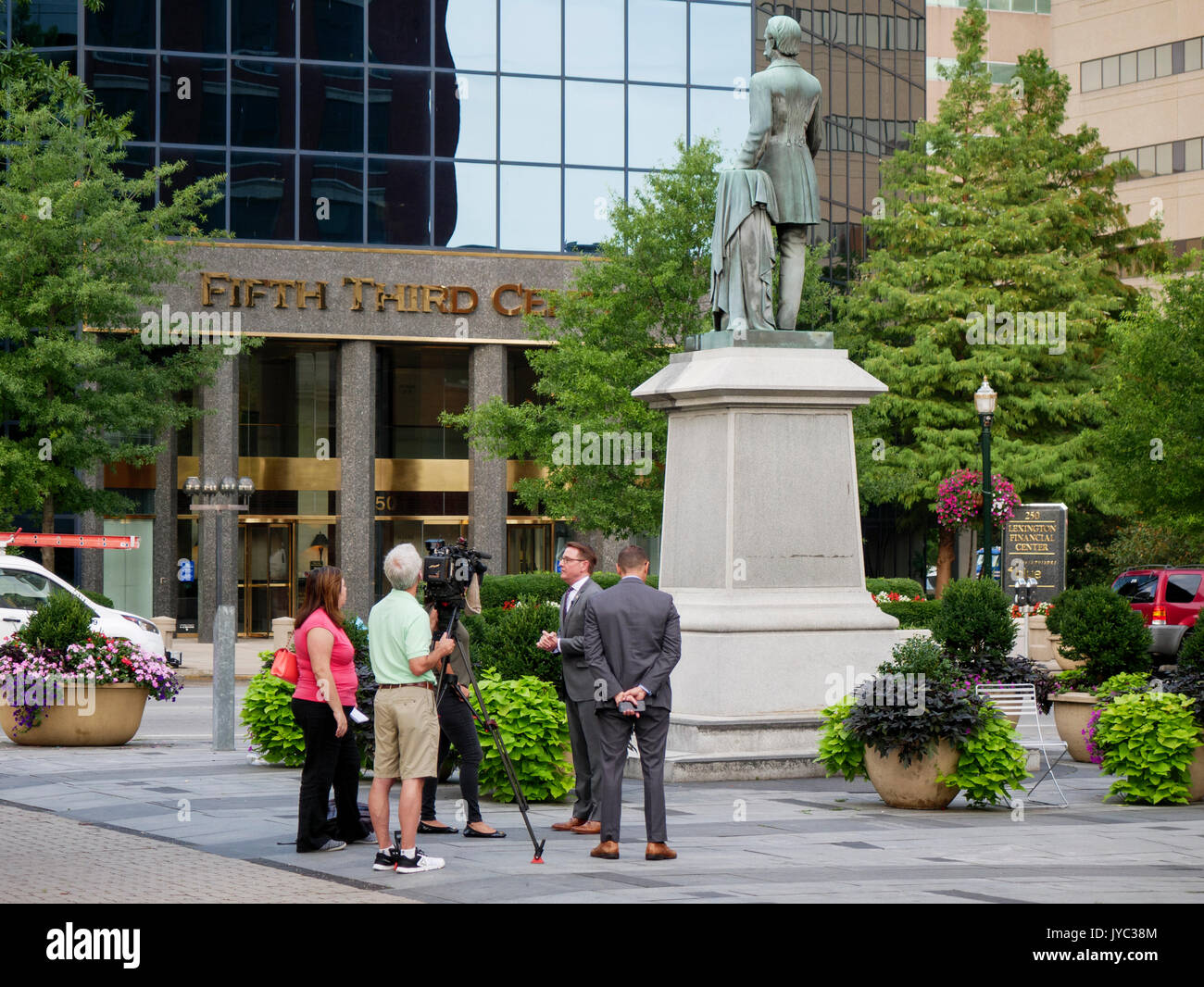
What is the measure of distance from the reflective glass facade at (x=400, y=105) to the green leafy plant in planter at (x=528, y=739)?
28228mm

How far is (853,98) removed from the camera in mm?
53094

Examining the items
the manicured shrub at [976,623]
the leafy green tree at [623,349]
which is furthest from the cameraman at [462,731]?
the leafy green tree at [623,349]

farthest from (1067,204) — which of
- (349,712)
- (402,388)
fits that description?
(349,712)

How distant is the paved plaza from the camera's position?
9.12 metres

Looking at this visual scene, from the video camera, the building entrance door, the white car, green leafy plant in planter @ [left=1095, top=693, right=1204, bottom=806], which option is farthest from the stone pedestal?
the building entrance door

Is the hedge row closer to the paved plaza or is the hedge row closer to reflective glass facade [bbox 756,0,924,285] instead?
the paved plaza

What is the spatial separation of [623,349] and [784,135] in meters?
19.4

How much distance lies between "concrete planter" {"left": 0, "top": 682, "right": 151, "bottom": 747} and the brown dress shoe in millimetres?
8946

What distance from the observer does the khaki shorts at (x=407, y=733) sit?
990 centimetres

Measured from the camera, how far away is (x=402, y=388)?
147 feet

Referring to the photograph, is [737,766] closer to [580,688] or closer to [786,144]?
[580,688]

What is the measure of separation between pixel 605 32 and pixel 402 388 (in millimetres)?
10356

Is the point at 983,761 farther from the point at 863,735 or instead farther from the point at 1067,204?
the point at 1067,204

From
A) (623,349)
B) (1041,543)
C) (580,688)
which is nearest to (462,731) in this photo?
(580,688)
